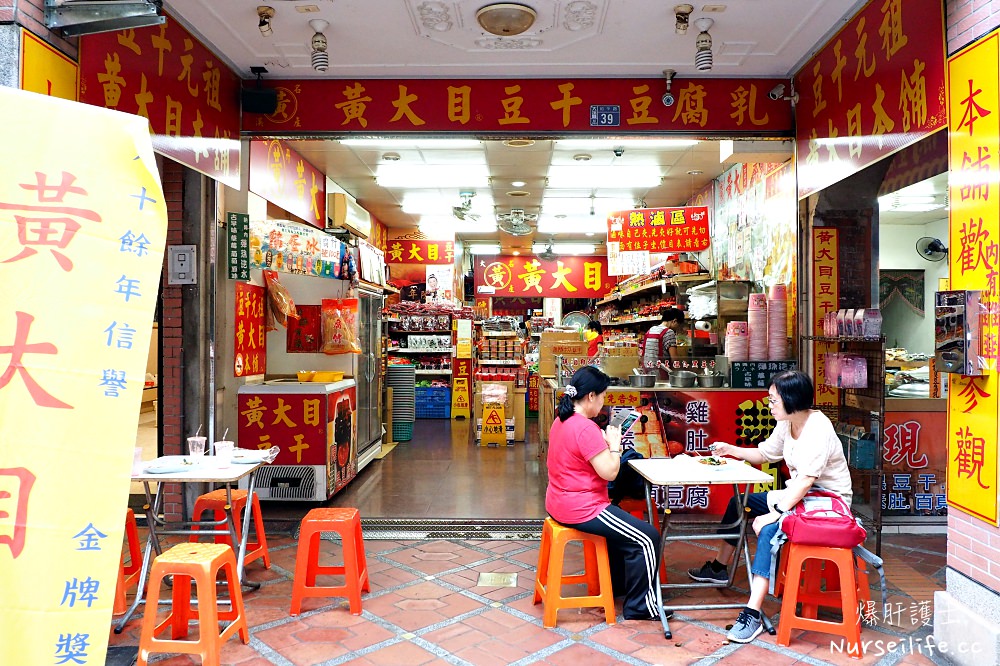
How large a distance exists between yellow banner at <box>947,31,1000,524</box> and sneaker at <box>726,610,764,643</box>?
42.7 inches

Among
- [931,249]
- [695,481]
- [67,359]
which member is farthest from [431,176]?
[67,359]

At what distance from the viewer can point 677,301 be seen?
323 inches

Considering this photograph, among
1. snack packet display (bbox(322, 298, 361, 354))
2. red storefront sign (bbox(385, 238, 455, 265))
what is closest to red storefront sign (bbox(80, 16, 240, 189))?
snack packet display (bbox(322, 298, 361, 354))

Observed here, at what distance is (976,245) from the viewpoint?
9.85ft

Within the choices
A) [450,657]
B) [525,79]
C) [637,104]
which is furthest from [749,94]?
[450,657]

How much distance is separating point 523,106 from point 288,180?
2.80 meters

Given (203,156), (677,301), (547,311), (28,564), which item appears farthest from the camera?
(547,311)

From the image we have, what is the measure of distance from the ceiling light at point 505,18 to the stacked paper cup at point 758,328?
110 inches

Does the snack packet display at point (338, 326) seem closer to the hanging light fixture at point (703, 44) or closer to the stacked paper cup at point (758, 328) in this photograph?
the stacked paper cup at point (758, 328)

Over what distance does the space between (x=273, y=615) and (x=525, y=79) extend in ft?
13.3

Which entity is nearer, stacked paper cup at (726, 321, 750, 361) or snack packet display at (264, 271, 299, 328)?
stacked paper cup at (726, 321, 750, 361)

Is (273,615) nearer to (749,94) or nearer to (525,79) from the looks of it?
(525,79)

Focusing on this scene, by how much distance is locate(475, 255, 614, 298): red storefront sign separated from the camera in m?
12.8

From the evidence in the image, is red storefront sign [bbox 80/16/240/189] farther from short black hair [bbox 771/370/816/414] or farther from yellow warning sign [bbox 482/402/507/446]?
yellow warning sign [bbox 482/402/507/446]
